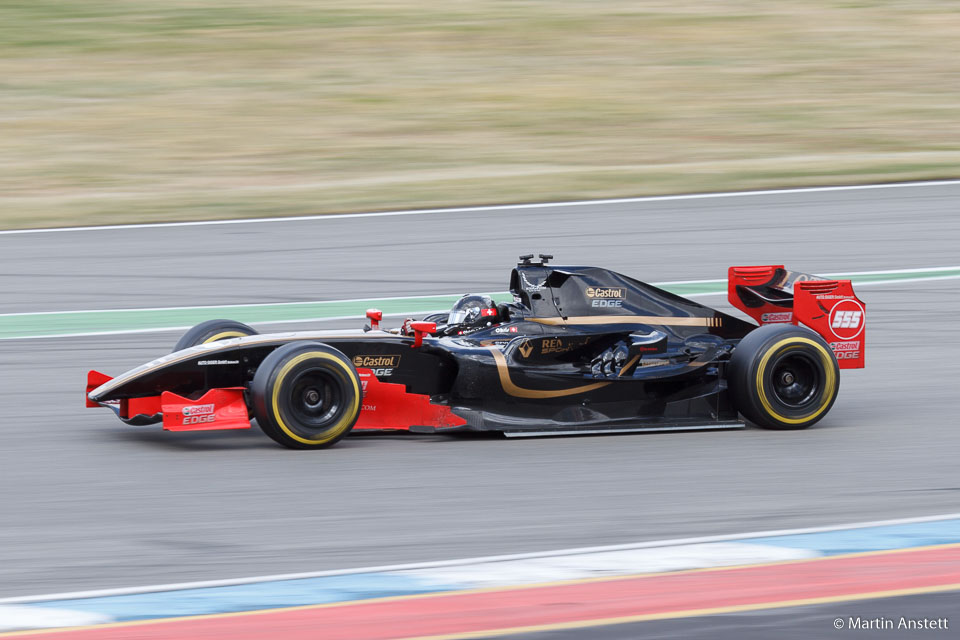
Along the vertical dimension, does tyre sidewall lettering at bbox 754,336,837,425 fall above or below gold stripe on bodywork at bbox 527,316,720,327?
below

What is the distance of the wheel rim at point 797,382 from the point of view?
27.4 ft

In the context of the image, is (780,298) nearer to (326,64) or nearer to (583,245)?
(583,245)

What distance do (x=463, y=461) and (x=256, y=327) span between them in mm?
4390

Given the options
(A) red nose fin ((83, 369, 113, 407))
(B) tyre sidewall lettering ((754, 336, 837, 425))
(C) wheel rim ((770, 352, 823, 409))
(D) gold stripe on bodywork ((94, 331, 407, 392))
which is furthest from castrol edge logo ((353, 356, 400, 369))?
(C) wheel rim ((770, 352, 823, 409))

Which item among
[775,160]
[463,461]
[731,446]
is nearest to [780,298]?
[731,446]

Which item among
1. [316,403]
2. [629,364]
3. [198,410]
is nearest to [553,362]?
[629,364]

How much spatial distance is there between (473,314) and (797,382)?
200cm

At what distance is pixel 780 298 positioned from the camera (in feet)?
30.0

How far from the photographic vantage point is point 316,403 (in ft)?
25.1

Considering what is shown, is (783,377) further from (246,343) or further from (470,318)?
(246,343)

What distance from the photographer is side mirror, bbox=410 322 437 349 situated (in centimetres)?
805

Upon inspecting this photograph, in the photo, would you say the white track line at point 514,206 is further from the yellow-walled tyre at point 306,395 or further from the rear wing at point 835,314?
the yellow-walled tyre at point 306,395

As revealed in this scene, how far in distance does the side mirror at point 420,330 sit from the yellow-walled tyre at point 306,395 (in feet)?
1.75

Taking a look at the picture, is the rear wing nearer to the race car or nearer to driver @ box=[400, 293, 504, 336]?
the race car
